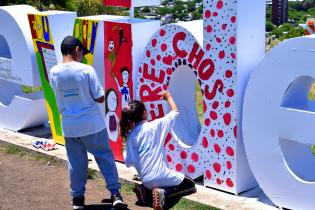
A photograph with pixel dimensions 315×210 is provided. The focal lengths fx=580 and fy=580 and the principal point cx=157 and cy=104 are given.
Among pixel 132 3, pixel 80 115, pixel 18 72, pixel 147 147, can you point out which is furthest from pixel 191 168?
pixel 18 72

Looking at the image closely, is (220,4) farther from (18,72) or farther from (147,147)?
(18,72)

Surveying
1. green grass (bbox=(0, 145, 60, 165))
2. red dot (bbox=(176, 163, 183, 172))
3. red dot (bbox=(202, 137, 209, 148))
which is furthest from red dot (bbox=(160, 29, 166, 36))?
green grass (bbox=(0, 145, 60, 165))

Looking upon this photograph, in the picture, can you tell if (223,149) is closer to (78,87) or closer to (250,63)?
(250,63)

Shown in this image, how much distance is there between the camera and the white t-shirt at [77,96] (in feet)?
16.9

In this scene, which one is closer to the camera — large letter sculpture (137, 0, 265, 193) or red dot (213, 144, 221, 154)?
large letter sculpture (137, 0, 265, 193)

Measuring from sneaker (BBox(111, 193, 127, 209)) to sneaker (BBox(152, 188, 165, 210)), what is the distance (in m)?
0.30

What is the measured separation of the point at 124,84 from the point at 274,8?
2411 cm

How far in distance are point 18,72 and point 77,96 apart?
2.96 metres

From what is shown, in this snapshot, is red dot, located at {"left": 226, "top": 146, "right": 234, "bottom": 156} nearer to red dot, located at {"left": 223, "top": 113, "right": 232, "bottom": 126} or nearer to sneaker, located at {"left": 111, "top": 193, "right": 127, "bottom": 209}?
red dot, located at {"left": 223, "top": 113, "right": 232, "bottom": 126}

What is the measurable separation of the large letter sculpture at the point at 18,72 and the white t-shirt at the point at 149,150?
2844mm

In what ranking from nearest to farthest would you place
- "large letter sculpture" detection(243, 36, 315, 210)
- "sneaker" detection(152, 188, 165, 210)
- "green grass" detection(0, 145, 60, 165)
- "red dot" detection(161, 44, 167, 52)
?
"large letter sculpture" detection(243, 36, 315, 210)
"sneaker" detection(152, 188, 165, 210)
"red dot" detection(161, 44, 167, 52)
"green grass" detection(0, 145, 60, 165)

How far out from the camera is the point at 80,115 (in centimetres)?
521

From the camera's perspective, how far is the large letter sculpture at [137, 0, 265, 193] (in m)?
5.37

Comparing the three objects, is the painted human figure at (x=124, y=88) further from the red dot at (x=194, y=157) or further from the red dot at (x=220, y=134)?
the red dot at (x=220, y=134)
